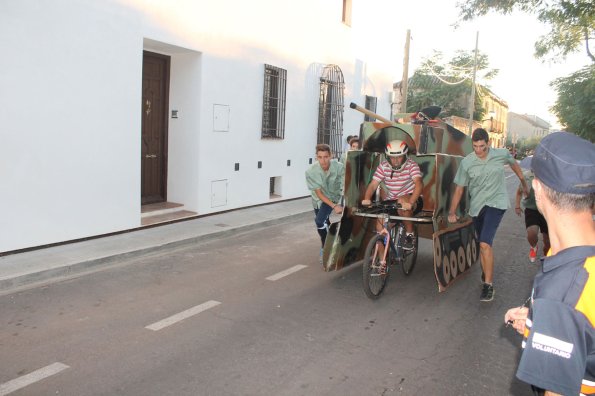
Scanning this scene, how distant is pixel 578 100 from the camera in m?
19.8

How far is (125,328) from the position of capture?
15.2 ft

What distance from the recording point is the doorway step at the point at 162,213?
9.10m

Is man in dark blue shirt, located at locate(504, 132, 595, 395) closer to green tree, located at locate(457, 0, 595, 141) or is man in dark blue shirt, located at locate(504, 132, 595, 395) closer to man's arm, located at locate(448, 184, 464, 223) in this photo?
man's arm, located at locate(448, 184, 464, 223)

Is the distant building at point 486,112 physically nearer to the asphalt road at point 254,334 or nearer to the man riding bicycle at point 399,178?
the man riding bicycle at point 399,178

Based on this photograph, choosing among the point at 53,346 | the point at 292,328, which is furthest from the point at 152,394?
the point at 292,328

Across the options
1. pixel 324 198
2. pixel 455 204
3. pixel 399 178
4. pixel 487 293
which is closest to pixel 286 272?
pixel 324 198

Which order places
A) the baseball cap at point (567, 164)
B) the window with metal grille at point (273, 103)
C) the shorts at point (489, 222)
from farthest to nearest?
the window with metal grille at point (273, 103) < the shorts at point (489, 222) < the baseball cap at point (567, 164)

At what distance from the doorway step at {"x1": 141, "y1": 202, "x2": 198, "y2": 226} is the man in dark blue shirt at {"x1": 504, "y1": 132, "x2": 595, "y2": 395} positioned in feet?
26.1

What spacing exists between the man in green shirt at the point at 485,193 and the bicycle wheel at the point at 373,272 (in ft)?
3.07

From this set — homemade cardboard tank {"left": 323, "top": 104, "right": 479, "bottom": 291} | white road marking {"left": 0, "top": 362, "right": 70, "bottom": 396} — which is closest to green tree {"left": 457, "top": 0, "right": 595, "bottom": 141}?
homemade cardboard tank {"left": 323, "top": 104, "right": 479, "bottom": 291}

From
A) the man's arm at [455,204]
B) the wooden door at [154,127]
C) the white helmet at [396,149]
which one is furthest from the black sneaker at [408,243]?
the wooden door at [154,127]

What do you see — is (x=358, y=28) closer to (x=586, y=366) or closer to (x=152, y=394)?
(x=152, y=394)

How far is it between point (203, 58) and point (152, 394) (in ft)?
24.3

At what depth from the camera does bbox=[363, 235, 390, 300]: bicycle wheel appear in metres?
5.50
